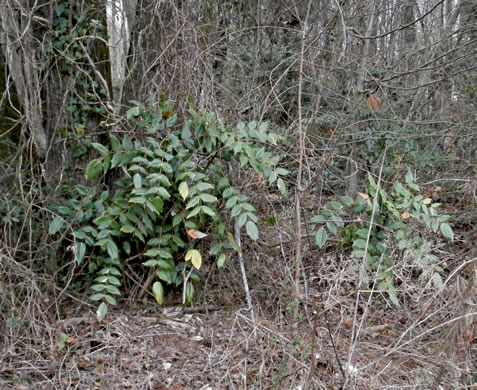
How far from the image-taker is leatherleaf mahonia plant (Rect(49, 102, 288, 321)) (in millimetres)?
3211

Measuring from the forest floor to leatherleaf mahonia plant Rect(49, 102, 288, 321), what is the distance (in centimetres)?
26

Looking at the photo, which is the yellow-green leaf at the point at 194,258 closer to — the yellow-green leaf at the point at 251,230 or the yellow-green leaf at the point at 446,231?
the yellow-green leaf at the point at 251,230

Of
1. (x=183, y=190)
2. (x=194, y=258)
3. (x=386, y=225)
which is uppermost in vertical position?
(x=183, y=190)

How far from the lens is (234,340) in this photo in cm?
337

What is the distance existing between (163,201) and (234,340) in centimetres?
114

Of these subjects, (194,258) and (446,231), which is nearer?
(194,258)

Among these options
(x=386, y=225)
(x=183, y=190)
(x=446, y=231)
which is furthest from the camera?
(x=386, y=225)

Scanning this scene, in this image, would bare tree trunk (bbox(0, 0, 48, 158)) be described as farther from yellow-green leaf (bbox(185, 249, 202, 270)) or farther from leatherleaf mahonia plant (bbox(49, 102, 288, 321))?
yellow-green leaf (bbox(185, 249, 202, 270))

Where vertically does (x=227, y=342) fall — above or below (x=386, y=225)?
below

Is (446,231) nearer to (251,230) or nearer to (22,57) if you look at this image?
(251,230)

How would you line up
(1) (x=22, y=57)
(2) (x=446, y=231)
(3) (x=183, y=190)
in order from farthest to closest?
(2) (x=446, y=231), (1) (x=22, y=57), (3) (x=183, y=190)

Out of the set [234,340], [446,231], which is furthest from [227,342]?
[446,231]

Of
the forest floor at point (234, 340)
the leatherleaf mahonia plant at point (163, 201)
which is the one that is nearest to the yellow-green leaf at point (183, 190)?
the leatherleaf mahonia plant at point (163, 201)

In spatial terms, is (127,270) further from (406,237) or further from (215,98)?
(406,237)
